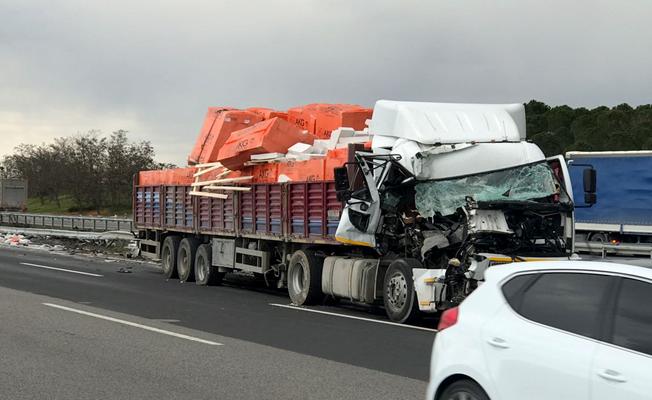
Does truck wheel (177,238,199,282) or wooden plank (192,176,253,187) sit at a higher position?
wooden plank (192,176,253,187)

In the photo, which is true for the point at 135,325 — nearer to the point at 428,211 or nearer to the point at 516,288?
the point at 428,211

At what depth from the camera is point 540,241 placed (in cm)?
1123

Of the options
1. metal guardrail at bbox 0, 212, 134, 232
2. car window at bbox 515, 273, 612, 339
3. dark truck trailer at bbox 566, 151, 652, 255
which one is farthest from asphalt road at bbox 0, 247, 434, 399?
metal guardrail at bbox 0, 212, 134, 232

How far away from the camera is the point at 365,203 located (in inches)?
487

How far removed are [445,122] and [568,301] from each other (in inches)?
302

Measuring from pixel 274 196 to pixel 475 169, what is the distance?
5.52m

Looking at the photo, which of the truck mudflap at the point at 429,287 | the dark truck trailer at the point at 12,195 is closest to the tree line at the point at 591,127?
the truck mudflap at the point at 429,287

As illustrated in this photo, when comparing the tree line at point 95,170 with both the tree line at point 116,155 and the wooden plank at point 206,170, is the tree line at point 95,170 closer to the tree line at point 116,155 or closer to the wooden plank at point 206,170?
the tree line at point 116,155

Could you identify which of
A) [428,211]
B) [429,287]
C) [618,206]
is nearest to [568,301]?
[429,287]

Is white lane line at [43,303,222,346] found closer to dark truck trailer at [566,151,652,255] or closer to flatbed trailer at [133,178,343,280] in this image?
flatbed trailer at [133,178,343,280]

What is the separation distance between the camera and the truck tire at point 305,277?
48.1 feet

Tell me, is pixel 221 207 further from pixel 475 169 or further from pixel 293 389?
pixel 293 389

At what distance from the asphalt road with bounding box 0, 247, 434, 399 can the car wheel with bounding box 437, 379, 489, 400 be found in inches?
79.3

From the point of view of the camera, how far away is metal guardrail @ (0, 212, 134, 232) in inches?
1544
